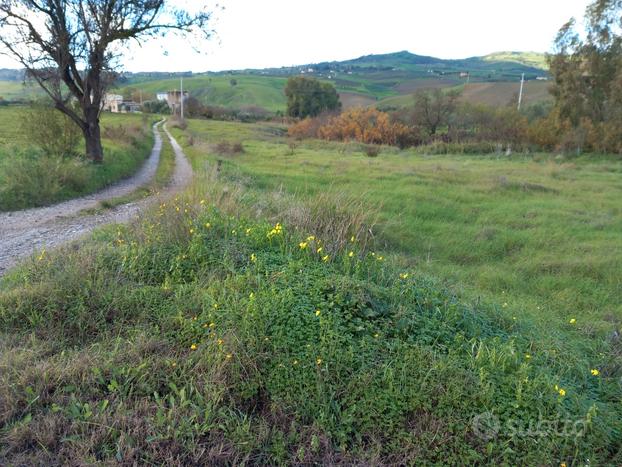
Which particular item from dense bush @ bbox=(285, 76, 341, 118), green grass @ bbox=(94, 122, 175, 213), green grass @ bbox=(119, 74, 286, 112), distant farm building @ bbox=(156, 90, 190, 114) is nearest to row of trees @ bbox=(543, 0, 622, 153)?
green grass @ bbox=(94, 122, 175, 213)

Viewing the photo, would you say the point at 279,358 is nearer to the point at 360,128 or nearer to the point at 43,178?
the point at 43,178

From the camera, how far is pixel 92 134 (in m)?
16.5

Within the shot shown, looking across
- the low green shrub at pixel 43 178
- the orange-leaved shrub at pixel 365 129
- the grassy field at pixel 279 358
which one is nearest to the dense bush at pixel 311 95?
the orange-leaved shrub at pixel 365 129

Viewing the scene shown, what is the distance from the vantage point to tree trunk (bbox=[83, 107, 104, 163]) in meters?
16.4

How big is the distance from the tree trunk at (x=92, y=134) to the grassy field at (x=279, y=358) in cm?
1224

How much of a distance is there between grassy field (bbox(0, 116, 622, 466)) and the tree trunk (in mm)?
12244

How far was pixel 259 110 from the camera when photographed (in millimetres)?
84062

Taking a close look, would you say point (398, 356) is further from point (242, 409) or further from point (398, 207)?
point (398, 207)

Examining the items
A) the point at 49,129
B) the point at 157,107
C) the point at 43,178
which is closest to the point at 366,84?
the point at 157,107

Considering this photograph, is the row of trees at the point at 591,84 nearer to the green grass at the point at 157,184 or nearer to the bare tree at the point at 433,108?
the bare tree at the point at 433,108

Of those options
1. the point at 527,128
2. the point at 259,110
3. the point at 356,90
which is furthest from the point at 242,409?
the point at 356,90

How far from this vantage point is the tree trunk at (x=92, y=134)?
16438 millimetres

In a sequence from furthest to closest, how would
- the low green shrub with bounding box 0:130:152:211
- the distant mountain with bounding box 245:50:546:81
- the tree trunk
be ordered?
1. the distant mountain with bounding box 245:50:546:81
2. the tree trunk
3. the low green shrub with bounding box 0:130:152:211

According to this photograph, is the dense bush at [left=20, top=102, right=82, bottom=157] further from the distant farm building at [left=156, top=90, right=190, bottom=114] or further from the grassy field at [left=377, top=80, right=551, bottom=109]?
the distant farm building at [left=156, top=90, right=190, bottom=114]
